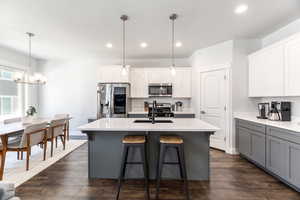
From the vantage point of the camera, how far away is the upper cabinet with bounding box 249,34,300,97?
262 centimetres

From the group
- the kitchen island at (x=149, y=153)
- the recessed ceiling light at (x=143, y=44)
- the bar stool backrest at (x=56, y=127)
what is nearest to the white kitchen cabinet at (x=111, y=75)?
the recessed ceiling light at (x=143, y=44)

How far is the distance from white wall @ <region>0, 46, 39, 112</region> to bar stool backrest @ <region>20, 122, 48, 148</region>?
8.27 feet

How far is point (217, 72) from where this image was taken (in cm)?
418

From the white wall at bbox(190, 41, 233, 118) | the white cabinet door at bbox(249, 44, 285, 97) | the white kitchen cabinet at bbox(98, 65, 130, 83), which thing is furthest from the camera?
the white kitchen cabinet at bbox(98, 65, 130, 83)

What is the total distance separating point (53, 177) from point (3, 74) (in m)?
3.55

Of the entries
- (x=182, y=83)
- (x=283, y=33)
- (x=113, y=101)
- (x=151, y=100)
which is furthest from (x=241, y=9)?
(x=113, y=101)

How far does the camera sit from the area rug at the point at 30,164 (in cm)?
266

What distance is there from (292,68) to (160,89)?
312 cm

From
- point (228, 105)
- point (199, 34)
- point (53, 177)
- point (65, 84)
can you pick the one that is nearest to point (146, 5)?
point (199, 34)

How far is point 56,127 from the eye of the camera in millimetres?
3740

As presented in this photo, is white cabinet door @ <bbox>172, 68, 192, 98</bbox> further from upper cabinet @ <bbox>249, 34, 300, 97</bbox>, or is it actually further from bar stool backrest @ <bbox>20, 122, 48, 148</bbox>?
bar stool backrest @ <bbox>20, 122, 48, 148</bbox>

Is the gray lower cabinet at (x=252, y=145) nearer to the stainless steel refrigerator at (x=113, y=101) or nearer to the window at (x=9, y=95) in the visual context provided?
the stainless steel refrigerator at (x=113, y=101)

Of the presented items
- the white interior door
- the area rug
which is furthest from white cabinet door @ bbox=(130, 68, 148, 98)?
the area rug

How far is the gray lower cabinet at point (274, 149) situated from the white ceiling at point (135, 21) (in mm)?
1935
